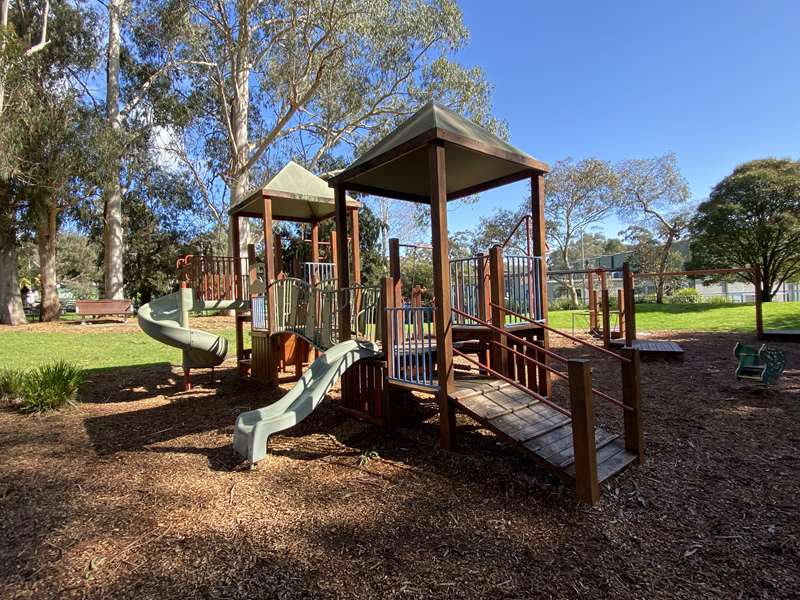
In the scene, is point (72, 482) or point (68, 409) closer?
point (72, 482)

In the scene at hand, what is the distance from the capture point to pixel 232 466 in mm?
4352

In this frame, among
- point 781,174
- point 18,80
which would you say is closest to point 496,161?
point 18,80

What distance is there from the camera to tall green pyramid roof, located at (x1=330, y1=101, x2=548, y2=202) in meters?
4.51

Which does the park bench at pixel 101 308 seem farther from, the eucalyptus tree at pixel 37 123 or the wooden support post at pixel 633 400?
the wooden support post at pixel 633 400

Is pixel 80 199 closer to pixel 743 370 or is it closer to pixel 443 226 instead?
pixel 443 226

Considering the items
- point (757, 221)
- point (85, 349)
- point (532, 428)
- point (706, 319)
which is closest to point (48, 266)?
point (85, 349)

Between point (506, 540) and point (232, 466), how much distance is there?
2735mm

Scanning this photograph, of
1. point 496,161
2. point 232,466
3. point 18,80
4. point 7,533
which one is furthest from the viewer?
point 18,80

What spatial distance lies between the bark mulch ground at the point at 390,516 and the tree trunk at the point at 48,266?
57.7 feet

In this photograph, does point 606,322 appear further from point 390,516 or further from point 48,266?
point 48,266

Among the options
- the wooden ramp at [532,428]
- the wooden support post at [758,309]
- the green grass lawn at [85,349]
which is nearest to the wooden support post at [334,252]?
the wooden ramp at [532,428]

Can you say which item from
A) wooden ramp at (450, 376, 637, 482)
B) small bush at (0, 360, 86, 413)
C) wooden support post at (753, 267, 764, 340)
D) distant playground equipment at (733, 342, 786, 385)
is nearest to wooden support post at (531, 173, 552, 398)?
wooden ramp at (450, 376, 637, 482)

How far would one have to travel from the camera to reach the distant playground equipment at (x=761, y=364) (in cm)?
616

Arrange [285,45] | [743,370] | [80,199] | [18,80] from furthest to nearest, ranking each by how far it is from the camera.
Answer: [80,199], [285,45], [18,80], [743,370]
